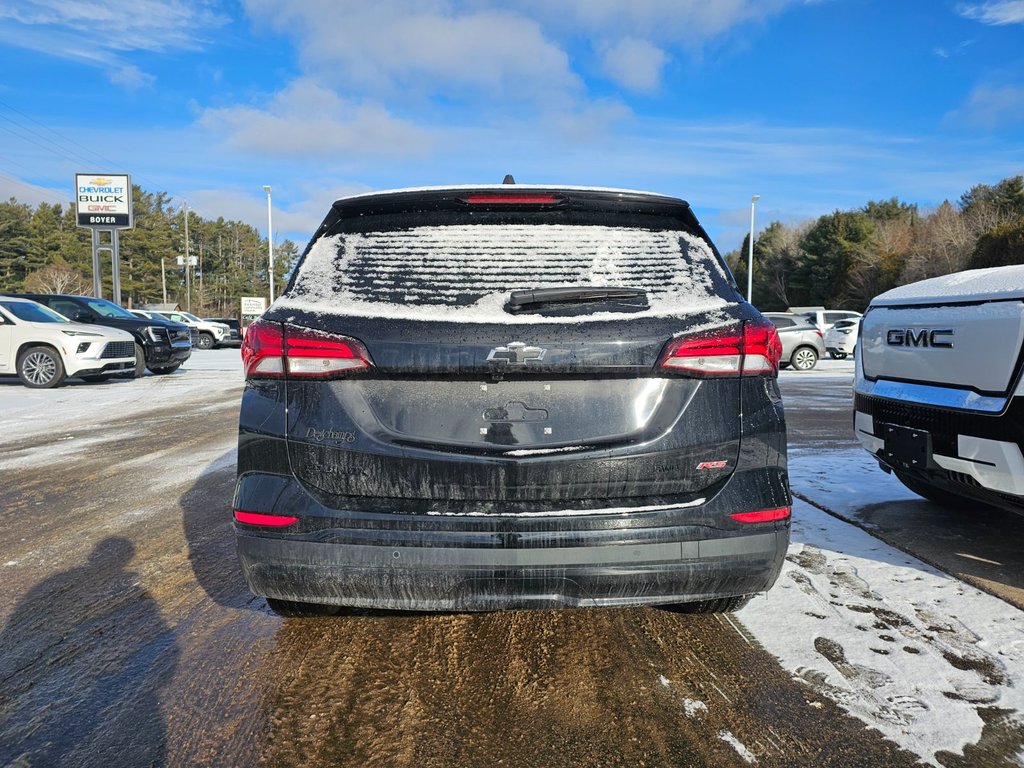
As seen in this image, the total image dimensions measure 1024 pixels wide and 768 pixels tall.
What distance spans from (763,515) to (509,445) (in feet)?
2.77

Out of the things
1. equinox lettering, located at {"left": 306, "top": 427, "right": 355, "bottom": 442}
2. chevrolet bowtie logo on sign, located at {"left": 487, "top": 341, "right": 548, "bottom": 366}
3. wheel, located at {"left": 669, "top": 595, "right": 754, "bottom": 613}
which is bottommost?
wheel, located at {"left": 669, "top": 595, "right": 754, "bottom": 613}

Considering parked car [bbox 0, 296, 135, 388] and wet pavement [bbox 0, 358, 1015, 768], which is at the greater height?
parked car [bbox 0, 296, 135, 388]

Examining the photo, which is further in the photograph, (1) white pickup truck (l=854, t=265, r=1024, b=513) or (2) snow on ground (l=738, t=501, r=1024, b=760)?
(1) white pickup truck (l=854, t=265, r=1024, b=513)

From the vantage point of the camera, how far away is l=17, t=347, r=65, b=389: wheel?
37.4ft

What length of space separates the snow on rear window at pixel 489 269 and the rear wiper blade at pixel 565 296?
0.10 ft

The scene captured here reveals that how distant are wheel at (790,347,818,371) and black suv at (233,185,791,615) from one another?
669 inches

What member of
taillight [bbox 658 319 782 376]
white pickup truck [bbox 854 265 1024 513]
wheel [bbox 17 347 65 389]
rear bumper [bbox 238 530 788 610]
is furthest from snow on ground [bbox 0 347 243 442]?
white pickup truck [bbox 854 265 1024 513]

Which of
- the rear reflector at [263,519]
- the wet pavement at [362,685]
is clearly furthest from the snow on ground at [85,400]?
the rear reflector at [263,519]

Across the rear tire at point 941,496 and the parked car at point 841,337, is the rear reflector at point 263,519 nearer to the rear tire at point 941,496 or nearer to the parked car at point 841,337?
the rear tire at point 941,496

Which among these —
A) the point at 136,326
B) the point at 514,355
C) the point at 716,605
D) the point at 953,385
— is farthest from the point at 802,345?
the point at 514,355

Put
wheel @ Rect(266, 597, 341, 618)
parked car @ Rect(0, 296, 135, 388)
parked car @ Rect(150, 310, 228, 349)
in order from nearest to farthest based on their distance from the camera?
wheel @ Rect(266, 597, 341, 618), parked car @ Rect(0, 296, 135, 388), parked car @ Rect(150, 310, 228, 349)

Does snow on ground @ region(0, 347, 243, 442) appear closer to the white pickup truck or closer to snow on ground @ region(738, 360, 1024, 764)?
snow on ground @ region(738, 360, 1024, 764)

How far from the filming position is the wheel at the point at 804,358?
17.6 meters

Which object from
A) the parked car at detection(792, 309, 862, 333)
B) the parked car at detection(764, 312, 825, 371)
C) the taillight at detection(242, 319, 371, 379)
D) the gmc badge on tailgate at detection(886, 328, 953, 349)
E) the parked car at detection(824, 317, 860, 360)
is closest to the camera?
the taillight at detection(242, 319, 371, 379)
